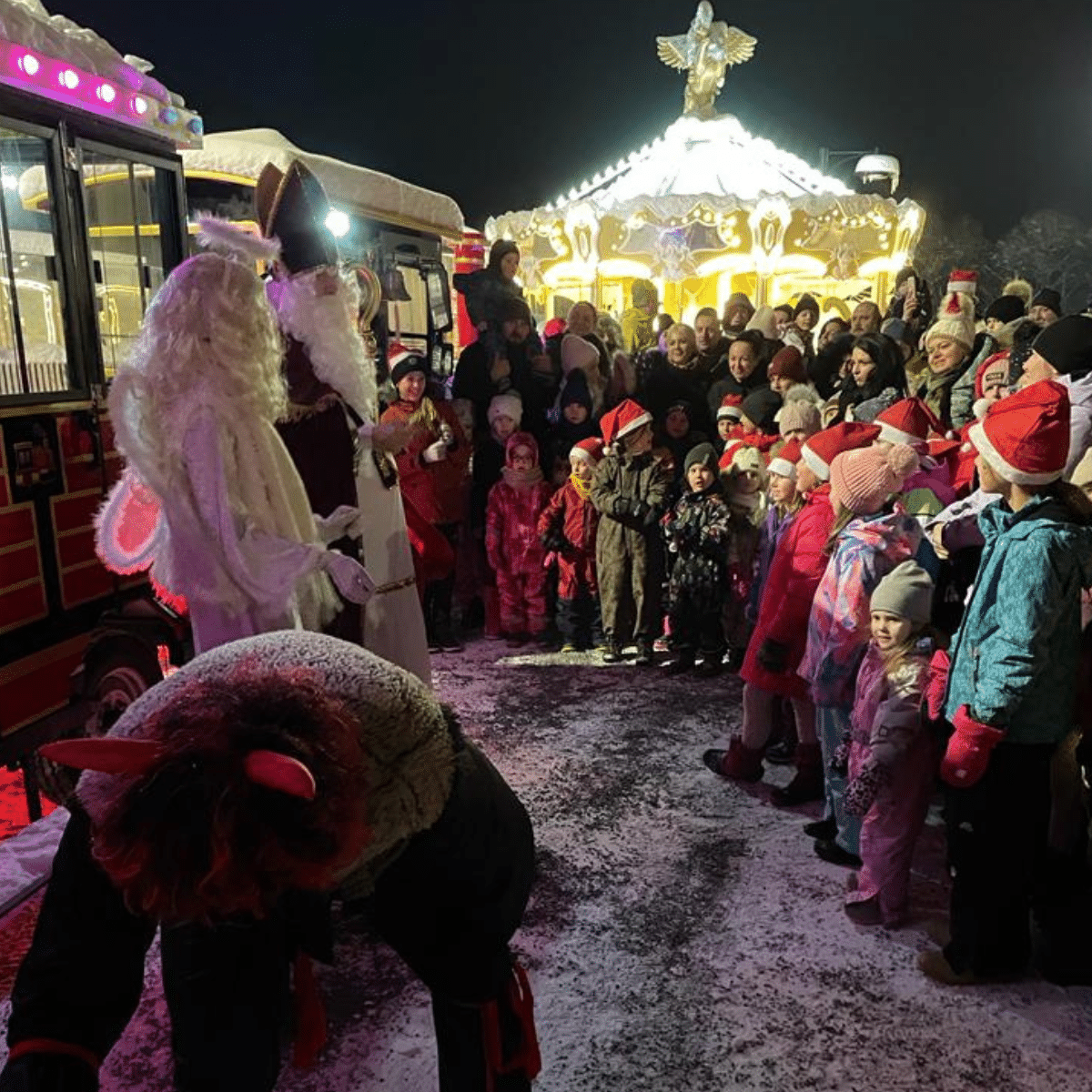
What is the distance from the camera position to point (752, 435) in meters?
5.45

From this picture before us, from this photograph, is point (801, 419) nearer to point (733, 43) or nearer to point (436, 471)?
point (436, 471)

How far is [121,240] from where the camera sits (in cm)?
443

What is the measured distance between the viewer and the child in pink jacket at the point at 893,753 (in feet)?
9.64

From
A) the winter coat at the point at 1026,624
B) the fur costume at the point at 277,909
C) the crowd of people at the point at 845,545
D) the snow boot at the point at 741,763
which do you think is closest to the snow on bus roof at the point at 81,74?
the crowd of people at the point at 845,545

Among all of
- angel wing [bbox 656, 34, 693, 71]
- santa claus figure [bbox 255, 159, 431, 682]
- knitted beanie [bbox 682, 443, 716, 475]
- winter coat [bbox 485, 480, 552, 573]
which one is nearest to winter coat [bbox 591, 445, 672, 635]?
knitted beanie [bbox 682, 443, 716, 475]

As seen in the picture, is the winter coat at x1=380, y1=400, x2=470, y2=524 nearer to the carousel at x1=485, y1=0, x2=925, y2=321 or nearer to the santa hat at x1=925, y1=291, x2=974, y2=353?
the santa hat at x1=925, y1=291, x2=974, y2=353

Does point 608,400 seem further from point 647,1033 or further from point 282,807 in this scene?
point 282,807

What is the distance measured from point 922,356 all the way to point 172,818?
287 inches

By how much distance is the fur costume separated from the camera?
124cm

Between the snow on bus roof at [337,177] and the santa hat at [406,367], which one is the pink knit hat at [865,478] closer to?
the santa hat at [406,367]

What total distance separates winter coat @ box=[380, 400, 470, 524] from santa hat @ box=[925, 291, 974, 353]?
3.12 meters

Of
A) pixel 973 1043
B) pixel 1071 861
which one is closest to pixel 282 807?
pixel 973 1043

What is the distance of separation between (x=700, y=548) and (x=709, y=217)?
24.7 ft

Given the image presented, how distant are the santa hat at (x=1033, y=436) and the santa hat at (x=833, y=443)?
1254 millimetres
